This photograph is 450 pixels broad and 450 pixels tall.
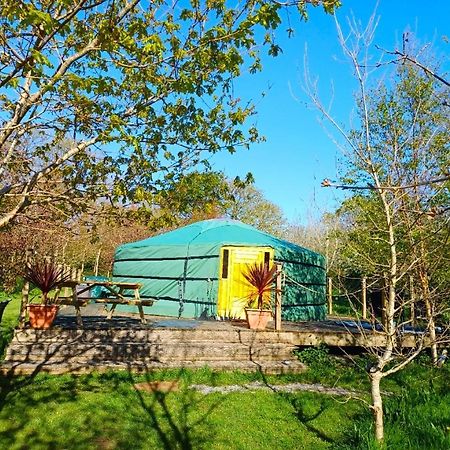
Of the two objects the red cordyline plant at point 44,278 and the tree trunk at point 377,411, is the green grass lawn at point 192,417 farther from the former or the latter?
the red cordyline plant at point 44,278

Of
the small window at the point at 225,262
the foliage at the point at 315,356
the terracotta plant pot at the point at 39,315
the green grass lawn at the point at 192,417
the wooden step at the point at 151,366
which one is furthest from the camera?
the small window at the point at 225,262

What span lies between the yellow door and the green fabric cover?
0.52 ft

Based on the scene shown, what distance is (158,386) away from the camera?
5.84m

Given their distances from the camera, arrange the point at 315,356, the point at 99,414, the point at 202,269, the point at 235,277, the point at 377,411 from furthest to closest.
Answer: the point at 202,269, the point at 235,277, the point at 315,356, the point at 99,414, the point at 377,411

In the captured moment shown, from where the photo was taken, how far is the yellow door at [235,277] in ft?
34.1

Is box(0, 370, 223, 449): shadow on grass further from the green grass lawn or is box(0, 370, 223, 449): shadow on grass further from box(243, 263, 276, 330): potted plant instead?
box(243, 263, 276, 330): potted plant

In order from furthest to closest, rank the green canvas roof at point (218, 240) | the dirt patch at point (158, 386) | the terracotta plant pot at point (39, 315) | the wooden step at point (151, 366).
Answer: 1. the green canvas roof at point (218, 240)
2. the terracotta plant pot at point (39, 315)
3. the wooden step at point (151, 366)
4. the dirt patch at point (158, 386)

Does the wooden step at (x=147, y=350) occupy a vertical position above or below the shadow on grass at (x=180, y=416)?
above

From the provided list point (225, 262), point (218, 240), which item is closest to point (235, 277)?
point (225, 262)

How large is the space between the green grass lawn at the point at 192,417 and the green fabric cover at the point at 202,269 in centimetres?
430

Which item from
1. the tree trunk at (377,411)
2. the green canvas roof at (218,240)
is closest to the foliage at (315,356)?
the green canvas roof at (218,240)

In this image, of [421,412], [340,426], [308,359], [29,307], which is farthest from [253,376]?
[29,307]

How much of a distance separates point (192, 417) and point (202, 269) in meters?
5.96

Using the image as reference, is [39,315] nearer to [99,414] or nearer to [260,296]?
[99,414]
